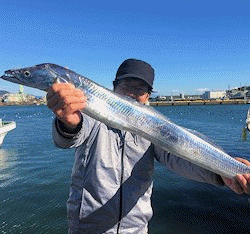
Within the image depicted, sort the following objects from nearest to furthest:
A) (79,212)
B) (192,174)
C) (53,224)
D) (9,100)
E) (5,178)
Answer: (79,212) → (192,174) → (53,224) → (5,178) → (9,100)

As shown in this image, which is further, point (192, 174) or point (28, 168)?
point (28, 168)

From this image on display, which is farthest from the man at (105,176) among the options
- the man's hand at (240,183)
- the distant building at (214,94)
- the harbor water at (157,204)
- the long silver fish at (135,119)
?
the distant building at (214,94)

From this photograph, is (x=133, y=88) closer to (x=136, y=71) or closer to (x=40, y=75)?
(x=136, y=71)

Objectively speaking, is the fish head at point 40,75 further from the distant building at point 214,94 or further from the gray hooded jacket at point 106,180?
the distant building at point 214,94

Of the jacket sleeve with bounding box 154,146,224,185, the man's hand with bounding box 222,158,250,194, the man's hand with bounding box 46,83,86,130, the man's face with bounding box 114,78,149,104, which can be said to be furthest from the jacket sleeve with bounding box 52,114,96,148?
the man's hand with bounding box 222,158,250,194

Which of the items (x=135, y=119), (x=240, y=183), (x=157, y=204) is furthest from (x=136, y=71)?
(x=157, y=204)

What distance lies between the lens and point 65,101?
7.14 ft

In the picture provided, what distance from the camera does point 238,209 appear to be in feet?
26.9

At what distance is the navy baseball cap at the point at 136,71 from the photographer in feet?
9.76

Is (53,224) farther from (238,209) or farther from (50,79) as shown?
(50,79)

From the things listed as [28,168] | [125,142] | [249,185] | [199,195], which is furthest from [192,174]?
[28,168]

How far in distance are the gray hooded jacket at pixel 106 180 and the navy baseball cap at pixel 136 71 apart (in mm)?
686

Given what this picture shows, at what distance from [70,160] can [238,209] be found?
1010 cm

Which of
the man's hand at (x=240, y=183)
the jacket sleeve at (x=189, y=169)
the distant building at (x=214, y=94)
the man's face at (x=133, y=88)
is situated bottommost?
the man's hand at (x=240, y=183)
